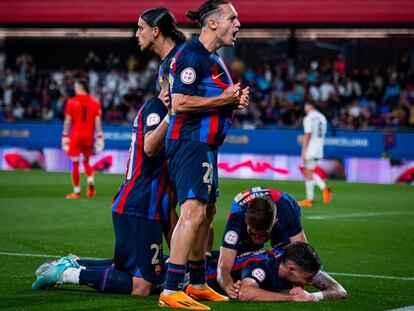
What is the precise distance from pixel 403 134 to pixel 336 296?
17185 mm

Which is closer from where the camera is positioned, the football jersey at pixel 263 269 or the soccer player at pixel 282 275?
the soccer player at pixel 282 275

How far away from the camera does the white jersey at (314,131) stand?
19.3 metres

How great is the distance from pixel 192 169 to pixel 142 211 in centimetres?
85

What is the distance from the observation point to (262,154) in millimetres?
26219

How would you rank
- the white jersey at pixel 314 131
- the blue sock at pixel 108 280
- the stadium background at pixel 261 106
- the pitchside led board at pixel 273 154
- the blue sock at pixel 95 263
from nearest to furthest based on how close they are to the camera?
the blue sock at pixel 108 280, the blue sock at pixel 95 263, the stadium background at pixel 261 106, the white jersey at pixel 314 131, the pitchside led board at pixel 273 154

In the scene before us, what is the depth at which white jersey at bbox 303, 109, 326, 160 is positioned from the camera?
63.4ft

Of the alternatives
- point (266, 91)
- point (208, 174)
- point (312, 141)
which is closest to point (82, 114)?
point (312, 141)

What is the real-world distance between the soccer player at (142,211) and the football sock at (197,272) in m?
0.31

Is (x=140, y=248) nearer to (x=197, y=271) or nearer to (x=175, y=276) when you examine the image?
(x=197, y=271)

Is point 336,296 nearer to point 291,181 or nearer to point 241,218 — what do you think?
point 241,218

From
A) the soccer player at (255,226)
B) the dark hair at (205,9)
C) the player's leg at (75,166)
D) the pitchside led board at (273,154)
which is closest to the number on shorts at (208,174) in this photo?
the soccer player at (255,226)

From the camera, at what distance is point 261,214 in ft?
25.6

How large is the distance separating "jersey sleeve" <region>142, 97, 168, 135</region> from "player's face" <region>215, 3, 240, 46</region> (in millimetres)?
793

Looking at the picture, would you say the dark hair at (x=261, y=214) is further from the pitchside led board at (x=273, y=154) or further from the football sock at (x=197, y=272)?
the pitchside led board at (x=273, y=154)
